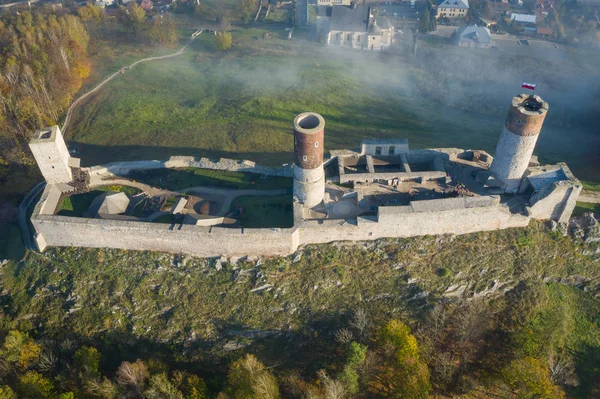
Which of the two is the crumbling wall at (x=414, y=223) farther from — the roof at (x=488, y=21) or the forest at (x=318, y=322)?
the roof at (x=488, y=21)

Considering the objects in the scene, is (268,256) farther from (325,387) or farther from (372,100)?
(372,100)

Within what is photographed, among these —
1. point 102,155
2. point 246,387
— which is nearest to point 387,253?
point 246,387

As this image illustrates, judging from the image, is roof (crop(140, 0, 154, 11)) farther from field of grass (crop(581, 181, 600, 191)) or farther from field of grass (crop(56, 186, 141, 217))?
field of grass (crop(581, 181, 600, 191))

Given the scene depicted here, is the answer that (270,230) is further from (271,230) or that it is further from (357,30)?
(357,30)

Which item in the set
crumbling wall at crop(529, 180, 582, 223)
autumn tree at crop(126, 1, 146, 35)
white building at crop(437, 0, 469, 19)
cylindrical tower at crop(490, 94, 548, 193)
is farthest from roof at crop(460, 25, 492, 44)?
autumn tree at crop(126, 1, 146, 35)

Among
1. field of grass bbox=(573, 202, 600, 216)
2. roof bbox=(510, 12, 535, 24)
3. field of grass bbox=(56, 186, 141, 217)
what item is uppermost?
roof bbox=(510, 12, 535, 24)
